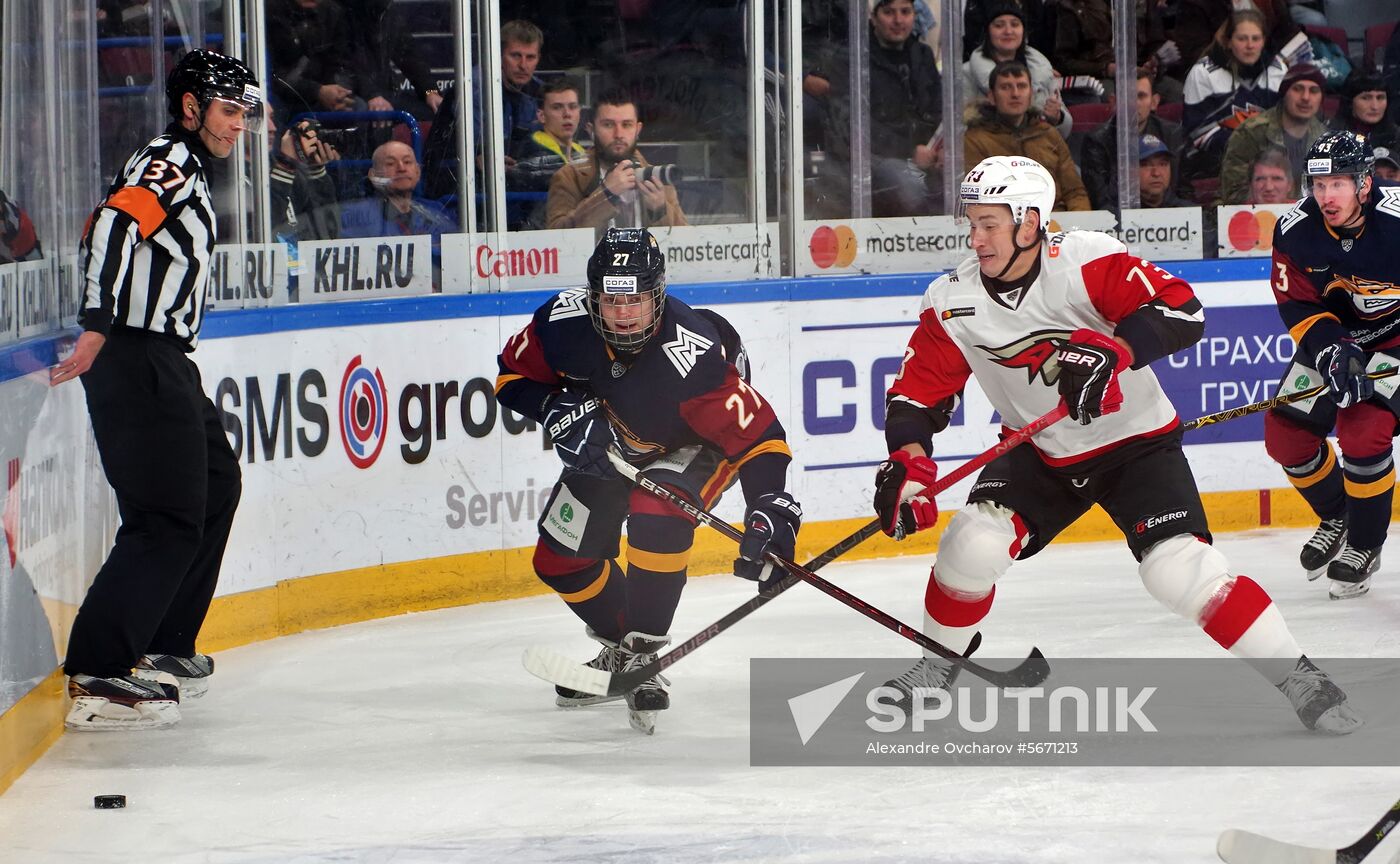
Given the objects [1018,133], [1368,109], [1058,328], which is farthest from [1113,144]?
[1058,328]

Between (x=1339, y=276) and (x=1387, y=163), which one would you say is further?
(x=1387, y=163)

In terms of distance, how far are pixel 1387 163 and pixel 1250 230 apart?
0.78 metres

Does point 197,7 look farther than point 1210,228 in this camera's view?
No

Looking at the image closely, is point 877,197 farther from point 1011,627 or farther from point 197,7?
point 197,7

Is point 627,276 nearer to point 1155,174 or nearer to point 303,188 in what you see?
point 303,188

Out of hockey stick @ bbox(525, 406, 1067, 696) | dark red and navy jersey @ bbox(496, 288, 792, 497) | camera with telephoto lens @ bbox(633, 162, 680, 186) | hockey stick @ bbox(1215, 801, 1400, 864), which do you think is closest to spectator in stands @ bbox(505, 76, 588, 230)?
camera with telephoto lens @ bbox(633, 162, 680, 186)

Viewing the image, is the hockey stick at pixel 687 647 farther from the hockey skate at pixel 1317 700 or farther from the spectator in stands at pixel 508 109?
the spectator in stands at pixel 508 109

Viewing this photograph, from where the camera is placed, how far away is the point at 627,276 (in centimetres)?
338

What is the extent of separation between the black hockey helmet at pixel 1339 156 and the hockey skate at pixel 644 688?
6.96ft

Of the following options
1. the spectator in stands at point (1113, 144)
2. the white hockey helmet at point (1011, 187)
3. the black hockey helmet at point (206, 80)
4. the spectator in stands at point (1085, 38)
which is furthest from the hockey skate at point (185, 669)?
the spectator in stands at point (1085, 38)

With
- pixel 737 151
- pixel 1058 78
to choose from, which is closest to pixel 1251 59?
pixel 1058 78

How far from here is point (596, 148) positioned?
18.1ft

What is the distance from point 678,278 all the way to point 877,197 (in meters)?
0.78

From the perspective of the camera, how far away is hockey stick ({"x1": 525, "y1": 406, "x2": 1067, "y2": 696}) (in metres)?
3.36
